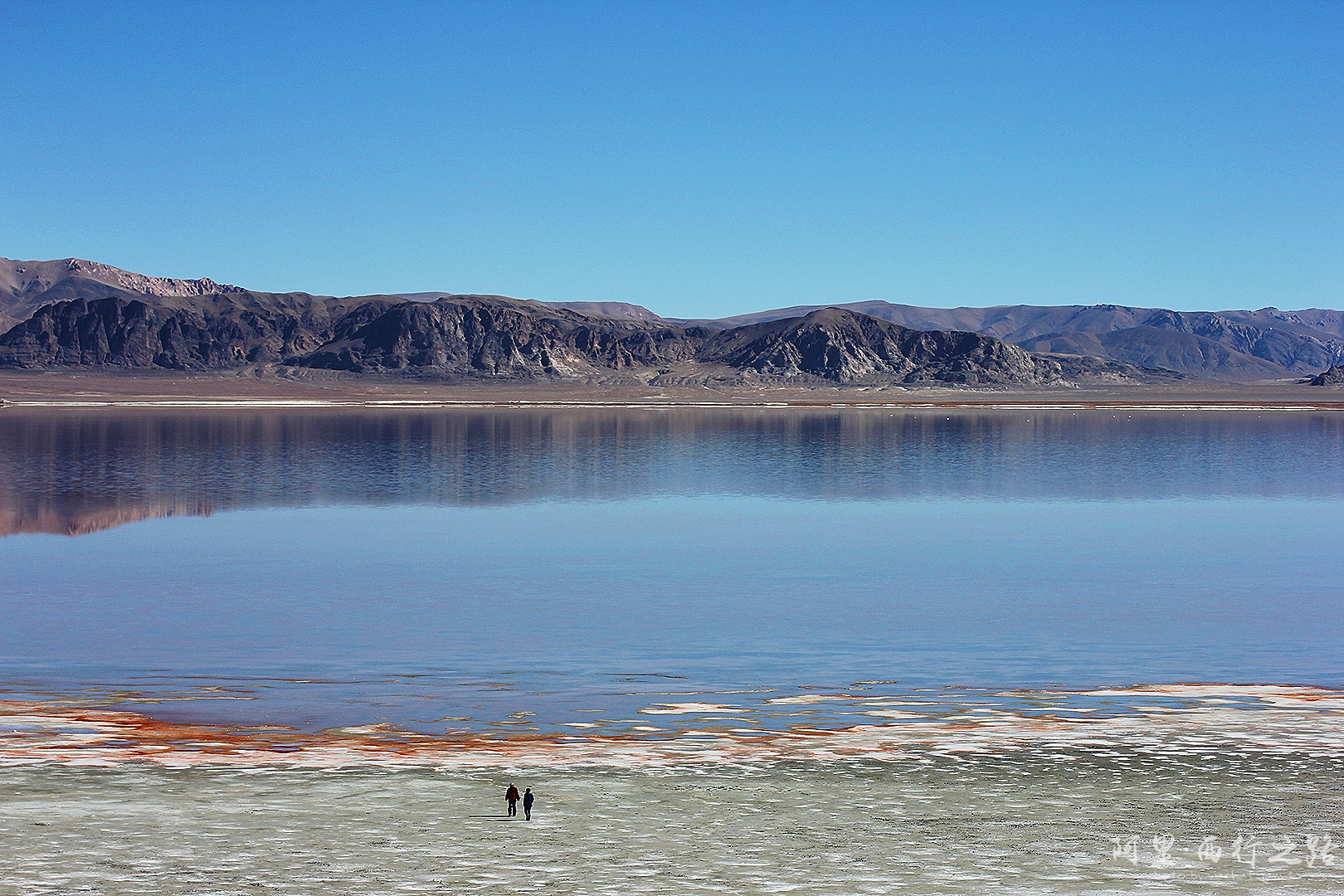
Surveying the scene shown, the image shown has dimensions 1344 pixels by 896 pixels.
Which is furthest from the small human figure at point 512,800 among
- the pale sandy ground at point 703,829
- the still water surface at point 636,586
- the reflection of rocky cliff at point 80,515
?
the reflection of rocky cliff at point 80,515

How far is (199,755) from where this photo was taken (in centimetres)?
1270

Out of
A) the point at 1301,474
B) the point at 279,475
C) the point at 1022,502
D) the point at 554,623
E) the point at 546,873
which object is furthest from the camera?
the point at 1301,474

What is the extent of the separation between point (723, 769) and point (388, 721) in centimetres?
414

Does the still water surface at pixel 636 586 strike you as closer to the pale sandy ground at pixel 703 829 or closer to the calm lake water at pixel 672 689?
the calm lake water at pixel 672 689

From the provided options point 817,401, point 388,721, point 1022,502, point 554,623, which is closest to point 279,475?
point 1022,502

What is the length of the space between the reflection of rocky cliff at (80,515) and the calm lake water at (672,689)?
0.23 metres

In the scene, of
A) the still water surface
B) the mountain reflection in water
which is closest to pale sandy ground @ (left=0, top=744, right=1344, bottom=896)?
the still water surface

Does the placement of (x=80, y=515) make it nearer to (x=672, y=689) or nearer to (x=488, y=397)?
(x=672, y=689)

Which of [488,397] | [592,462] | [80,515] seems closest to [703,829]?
[80,515]

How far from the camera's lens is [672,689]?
16250 millimetres

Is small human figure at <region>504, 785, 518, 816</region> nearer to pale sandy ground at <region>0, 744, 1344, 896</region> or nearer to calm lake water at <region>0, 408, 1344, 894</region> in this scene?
pale sandy ground at <region>0, 744, 1344, 896</region>

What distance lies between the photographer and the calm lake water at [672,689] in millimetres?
10000

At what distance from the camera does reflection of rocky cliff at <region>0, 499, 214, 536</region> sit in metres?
31.9

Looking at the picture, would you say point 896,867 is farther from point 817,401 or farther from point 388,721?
point 817,401
